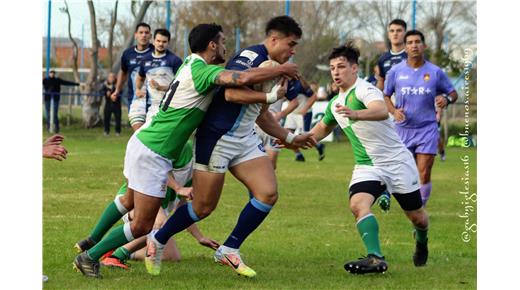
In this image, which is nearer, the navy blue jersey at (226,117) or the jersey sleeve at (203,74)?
the jersey sleeve at (203,74)

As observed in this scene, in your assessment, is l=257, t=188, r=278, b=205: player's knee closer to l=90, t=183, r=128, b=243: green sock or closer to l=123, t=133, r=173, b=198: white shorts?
l=123, t=133, r=173, b=198: white shorts

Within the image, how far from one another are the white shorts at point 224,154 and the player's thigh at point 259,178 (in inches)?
1.8

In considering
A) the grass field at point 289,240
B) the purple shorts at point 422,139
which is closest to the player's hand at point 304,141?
the grass field at point 289,240

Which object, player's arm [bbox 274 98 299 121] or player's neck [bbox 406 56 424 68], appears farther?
player's arm [bbox 274 98 299 121]

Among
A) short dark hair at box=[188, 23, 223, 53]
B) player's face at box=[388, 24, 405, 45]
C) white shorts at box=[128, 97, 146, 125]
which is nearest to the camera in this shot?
short dark hair at box=[188, 23, 223, 53]

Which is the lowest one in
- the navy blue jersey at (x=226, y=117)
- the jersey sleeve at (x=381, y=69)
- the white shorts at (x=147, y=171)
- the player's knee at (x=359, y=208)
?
the player's knee at (x=359, y=208)

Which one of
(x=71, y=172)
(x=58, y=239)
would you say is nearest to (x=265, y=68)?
(x=58, y=239)

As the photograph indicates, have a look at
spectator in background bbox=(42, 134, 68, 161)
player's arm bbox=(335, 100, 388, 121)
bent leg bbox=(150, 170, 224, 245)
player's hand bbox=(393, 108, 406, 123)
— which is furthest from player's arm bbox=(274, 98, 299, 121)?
spectator in background bbox=(42, 134, 68, 161)

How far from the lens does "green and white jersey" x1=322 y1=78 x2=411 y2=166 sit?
27.2ft

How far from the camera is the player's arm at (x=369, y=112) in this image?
7686 mm

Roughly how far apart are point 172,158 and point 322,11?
2257 cm

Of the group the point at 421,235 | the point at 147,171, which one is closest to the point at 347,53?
the point at 421,235

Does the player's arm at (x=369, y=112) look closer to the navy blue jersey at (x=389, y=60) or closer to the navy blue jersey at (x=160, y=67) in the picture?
the navy blue jersey at (x=389, y=60)

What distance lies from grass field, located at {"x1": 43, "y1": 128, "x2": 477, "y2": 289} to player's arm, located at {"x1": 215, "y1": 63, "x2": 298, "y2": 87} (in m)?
1.51
